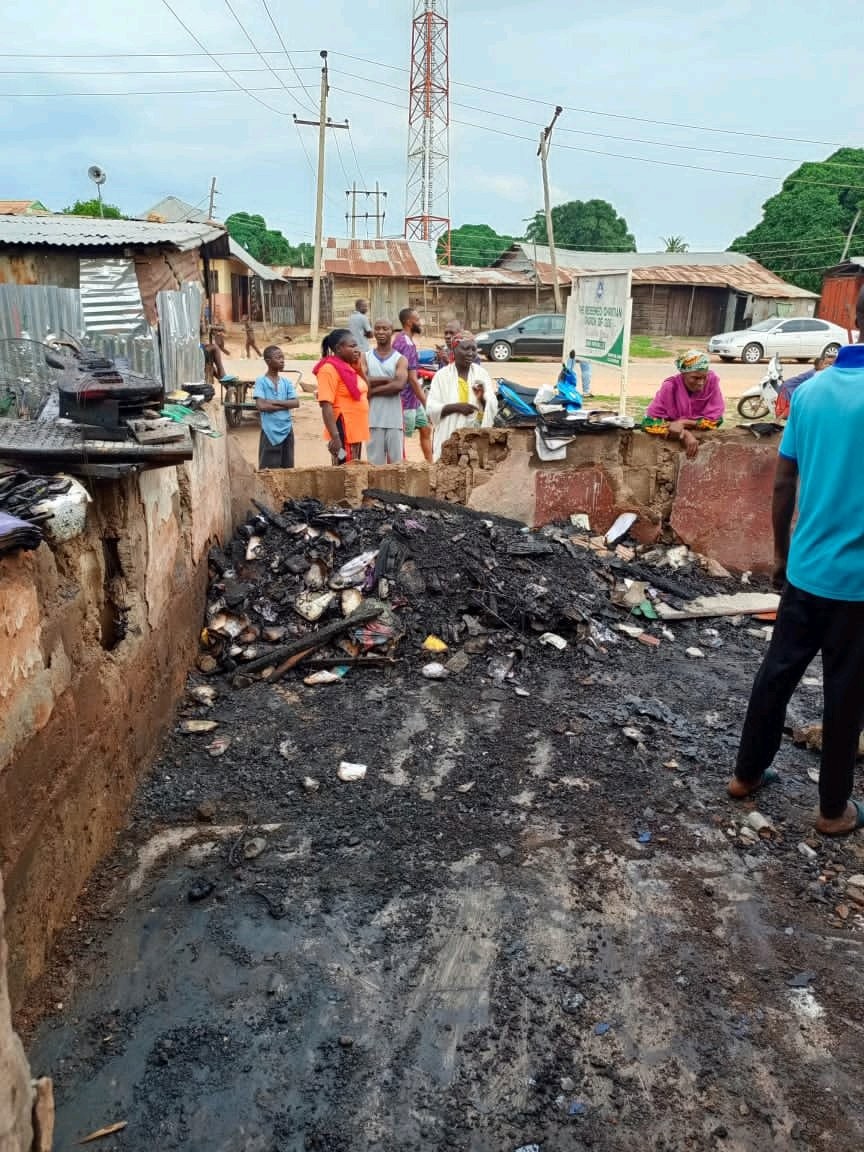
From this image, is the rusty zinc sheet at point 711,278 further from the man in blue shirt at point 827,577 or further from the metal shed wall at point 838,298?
the man in blue shirt at point 827,577

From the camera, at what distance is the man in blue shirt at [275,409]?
280 inches

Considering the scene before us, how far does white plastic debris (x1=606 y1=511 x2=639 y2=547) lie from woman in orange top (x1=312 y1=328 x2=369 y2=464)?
89.3 inches

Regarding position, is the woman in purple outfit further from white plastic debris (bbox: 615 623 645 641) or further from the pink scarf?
the pink scarf

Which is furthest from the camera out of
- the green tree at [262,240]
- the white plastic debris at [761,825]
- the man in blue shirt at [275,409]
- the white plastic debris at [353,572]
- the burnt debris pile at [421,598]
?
the green tree at [262,240]

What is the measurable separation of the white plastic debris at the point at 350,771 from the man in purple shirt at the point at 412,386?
440cm

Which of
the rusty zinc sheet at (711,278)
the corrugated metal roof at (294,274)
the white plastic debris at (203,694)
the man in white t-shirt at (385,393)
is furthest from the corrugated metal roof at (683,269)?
the white plastic debris at (203,694)

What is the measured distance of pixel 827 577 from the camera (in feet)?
9.41

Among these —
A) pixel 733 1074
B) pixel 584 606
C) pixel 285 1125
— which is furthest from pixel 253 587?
pixel 733 1074

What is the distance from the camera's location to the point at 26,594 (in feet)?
8.17

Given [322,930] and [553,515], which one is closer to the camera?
[322,930]

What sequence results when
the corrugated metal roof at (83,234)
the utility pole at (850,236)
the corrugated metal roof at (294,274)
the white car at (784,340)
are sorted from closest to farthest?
the corrugated metal roof at (83,234) → the white car at (784,340) → the corrugated metal roof at (294,274) → the utility pole at (850,236)

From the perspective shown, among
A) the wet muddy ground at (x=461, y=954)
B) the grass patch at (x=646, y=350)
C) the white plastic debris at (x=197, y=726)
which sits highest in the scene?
the grass patch at (x=646, y=350)

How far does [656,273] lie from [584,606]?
1231 inches

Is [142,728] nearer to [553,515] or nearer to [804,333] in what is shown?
[553,515]
